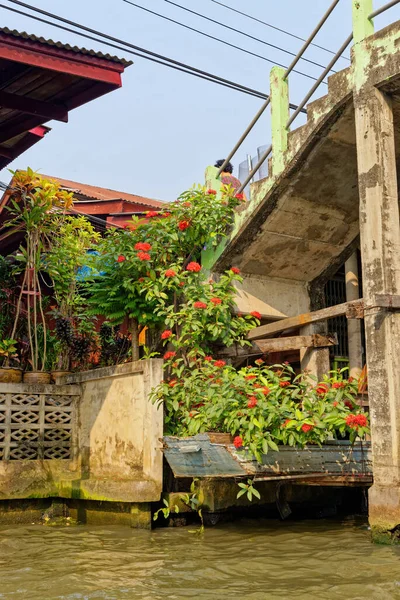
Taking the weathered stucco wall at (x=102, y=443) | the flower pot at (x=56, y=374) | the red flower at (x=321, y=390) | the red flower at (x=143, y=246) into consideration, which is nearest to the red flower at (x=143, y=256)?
the red flower at (x=143, y=246)

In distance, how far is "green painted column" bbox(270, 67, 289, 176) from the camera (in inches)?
410

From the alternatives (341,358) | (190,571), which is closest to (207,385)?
(190,571)

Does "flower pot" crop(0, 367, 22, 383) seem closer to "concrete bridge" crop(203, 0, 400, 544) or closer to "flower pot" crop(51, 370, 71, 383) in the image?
"flower pot" crop(51, 370, 71, 383)

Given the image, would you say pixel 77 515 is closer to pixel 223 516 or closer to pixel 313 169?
pixel 223 516

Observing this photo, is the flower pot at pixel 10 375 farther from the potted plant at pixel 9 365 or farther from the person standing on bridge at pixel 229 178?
the person standing on bridge at pixel 229 178

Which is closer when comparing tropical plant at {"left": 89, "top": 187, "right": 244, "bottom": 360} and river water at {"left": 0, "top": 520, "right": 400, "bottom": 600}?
river water at {"left": 0, "top": 520, "right": 400, "bottom": 600}

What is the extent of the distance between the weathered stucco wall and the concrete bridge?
236 centimetres

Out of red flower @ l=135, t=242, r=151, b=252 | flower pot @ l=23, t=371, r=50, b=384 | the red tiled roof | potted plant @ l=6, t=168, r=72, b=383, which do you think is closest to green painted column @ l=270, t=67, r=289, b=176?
red flower @ l=135, t=242, r=151, b=252

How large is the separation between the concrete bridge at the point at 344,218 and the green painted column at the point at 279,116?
1 cm

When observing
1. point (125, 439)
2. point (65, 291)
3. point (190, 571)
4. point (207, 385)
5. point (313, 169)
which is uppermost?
point (313, 169)

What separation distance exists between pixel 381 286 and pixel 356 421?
1.47 m

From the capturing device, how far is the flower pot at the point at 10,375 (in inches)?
419

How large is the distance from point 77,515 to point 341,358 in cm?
593

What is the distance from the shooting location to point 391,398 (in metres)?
7.86
